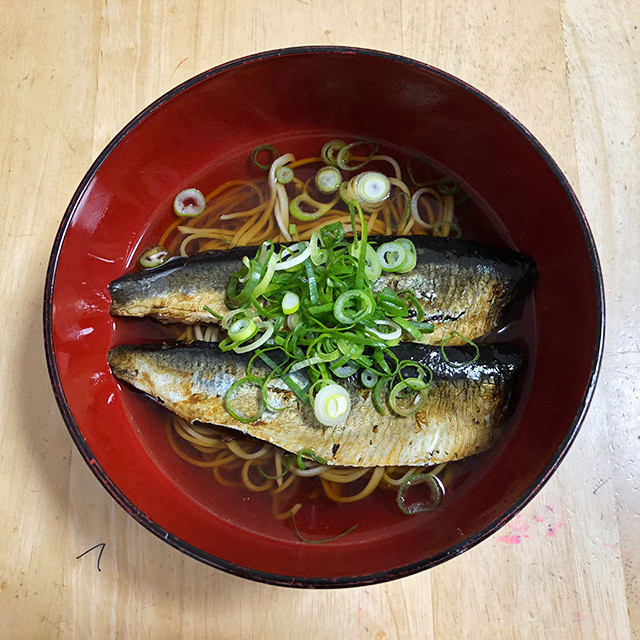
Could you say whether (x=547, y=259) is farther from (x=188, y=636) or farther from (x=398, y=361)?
(x=188, y=636)

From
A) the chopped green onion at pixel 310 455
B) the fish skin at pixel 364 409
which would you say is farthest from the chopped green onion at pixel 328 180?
→ the chopped green onion at pixel 310 455

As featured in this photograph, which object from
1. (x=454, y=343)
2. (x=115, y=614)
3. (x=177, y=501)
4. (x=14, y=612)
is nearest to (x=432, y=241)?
(x=454, y=343)

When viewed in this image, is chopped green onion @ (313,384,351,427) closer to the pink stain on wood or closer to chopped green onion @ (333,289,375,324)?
chopped green onion @ (333,289,375,324)

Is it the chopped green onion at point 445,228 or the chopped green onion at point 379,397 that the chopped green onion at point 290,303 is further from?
the chopped green onion at point 445,228

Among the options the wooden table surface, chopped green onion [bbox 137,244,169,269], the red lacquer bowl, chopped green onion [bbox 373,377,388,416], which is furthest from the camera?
chopped green onion [bbox 137,244,169,269]

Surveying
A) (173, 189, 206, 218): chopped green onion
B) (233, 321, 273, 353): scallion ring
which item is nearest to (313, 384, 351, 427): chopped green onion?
(233, 321, 273, 353): scallion ring
